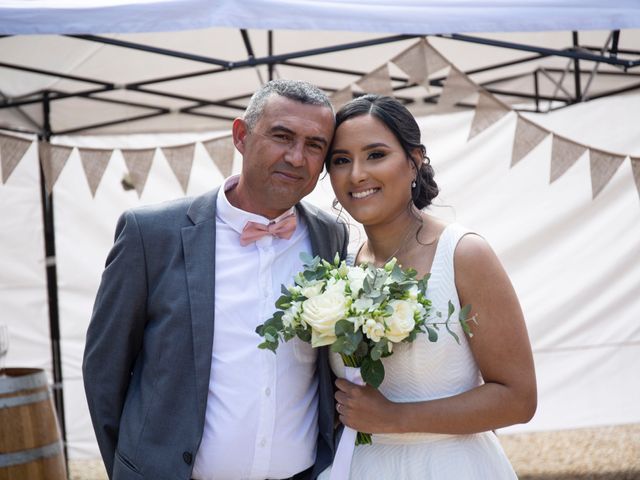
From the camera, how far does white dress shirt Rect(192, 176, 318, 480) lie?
7.83 feet

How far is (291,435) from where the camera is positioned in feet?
8.02

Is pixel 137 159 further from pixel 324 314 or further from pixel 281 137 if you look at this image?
pixel 324 314

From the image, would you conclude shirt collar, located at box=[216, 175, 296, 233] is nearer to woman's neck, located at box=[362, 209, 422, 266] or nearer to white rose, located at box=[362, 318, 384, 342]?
woman's neck, located at box=[362, 209, 422, 266]

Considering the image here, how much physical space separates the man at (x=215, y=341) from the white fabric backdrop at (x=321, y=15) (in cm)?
129

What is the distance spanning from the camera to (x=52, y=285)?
5.89m

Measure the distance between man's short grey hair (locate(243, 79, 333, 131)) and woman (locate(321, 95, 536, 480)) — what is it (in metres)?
0.12

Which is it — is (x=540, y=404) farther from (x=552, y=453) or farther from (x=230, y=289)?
(x=230, y=289)

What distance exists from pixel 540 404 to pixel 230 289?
412 centimetres

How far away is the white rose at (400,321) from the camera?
212 cm

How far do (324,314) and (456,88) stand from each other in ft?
8.78

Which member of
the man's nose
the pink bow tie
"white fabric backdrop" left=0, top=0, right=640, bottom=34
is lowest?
the pink bow tie

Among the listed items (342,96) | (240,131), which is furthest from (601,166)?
(240,131)

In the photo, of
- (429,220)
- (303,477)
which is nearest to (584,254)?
(429,220)

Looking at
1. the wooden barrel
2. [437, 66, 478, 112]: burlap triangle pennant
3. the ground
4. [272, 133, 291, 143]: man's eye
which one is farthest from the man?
the ground
